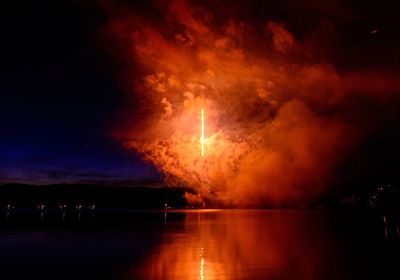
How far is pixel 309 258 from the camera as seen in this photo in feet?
69.9

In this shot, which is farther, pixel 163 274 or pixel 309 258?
pixel 309 258

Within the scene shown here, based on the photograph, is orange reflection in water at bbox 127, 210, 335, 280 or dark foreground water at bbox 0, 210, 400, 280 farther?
dark foreground water at bbox 0, 210, 400, 280

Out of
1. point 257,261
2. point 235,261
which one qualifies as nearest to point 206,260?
point 235,261

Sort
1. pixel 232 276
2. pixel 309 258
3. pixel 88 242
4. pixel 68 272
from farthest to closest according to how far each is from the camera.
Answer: pixel 88 242, pixel 309 258, pixel 68 272, pixel 232 276

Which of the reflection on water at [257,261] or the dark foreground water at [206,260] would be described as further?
the dark foreground water at [206,260]

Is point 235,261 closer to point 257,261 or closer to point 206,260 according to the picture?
point 257,261

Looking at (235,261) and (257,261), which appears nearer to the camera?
(235,261)

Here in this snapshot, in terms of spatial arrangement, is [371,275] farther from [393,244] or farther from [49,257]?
[49,257]

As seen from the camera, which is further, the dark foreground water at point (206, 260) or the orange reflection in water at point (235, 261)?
the dark foreground water at point (206, 260)

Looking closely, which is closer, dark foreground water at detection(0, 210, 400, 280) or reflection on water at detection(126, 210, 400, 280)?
reflection on water at detection(126, 210, 400, 280)

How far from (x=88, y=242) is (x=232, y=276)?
1755 cm

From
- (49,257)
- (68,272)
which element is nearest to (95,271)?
(68,272)

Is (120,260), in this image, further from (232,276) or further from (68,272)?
(232,276)

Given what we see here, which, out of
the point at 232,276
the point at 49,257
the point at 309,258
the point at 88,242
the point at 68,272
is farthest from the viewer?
the point at 88,242
